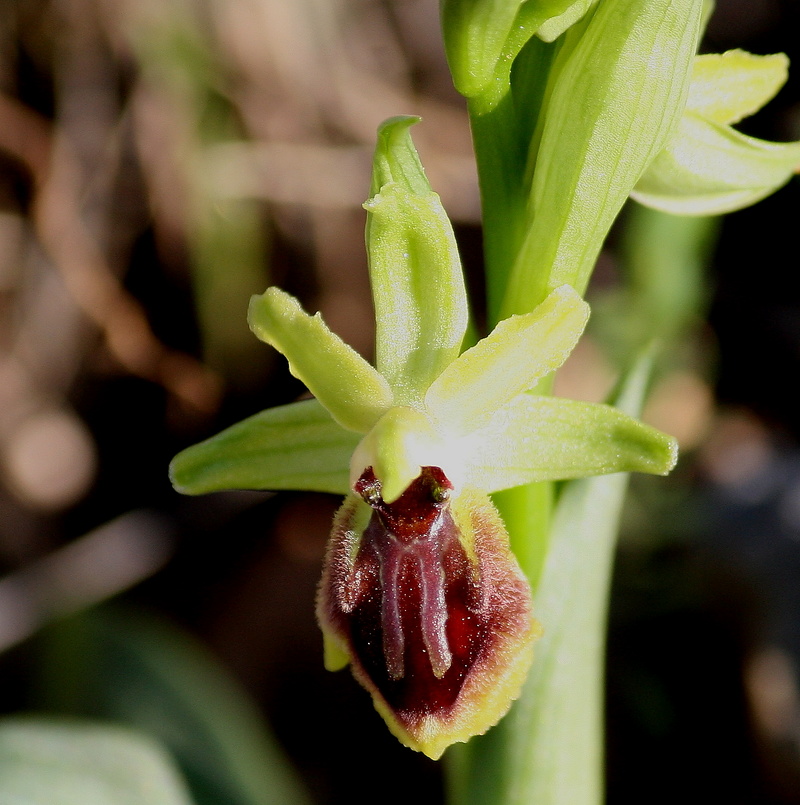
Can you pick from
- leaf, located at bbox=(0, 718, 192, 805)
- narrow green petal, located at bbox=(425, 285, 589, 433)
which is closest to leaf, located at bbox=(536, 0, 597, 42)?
narrow green petal, located at bbox=(425, 285, 589, 433)

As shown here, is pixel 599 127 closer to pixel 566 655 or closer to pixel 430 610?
pixel 430 610

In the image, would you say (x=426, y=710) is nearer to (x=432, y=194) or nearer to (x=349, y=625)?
(x=349, y=625)

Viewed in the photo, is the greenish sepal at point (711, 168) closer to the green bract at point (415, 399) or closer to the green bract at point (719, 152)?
the green bract at point (719, 152)

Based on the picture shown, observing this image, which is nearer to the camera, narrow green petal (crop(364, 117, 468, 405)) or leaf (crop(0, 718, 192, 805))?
narrow green petal (crop(364, 117, 468, 405))

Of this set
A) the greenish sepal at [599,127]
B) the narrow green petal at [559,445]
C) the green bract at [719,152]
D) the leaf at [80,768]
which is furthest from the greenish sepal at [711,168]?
the leaf at [80,768]

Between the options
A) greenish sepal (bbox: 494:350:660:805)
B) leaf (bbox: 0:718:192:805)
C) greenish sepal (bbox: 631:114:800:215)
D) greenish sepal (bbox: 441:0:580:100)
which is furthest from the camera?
leaf (bbox: 0:718:192:805)

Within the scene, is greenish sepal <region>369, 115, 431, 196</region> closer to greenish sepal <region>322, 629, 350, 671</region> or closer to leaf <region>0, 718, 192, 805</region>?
greenish sepal <region>322, 629, 350, 671</region>
